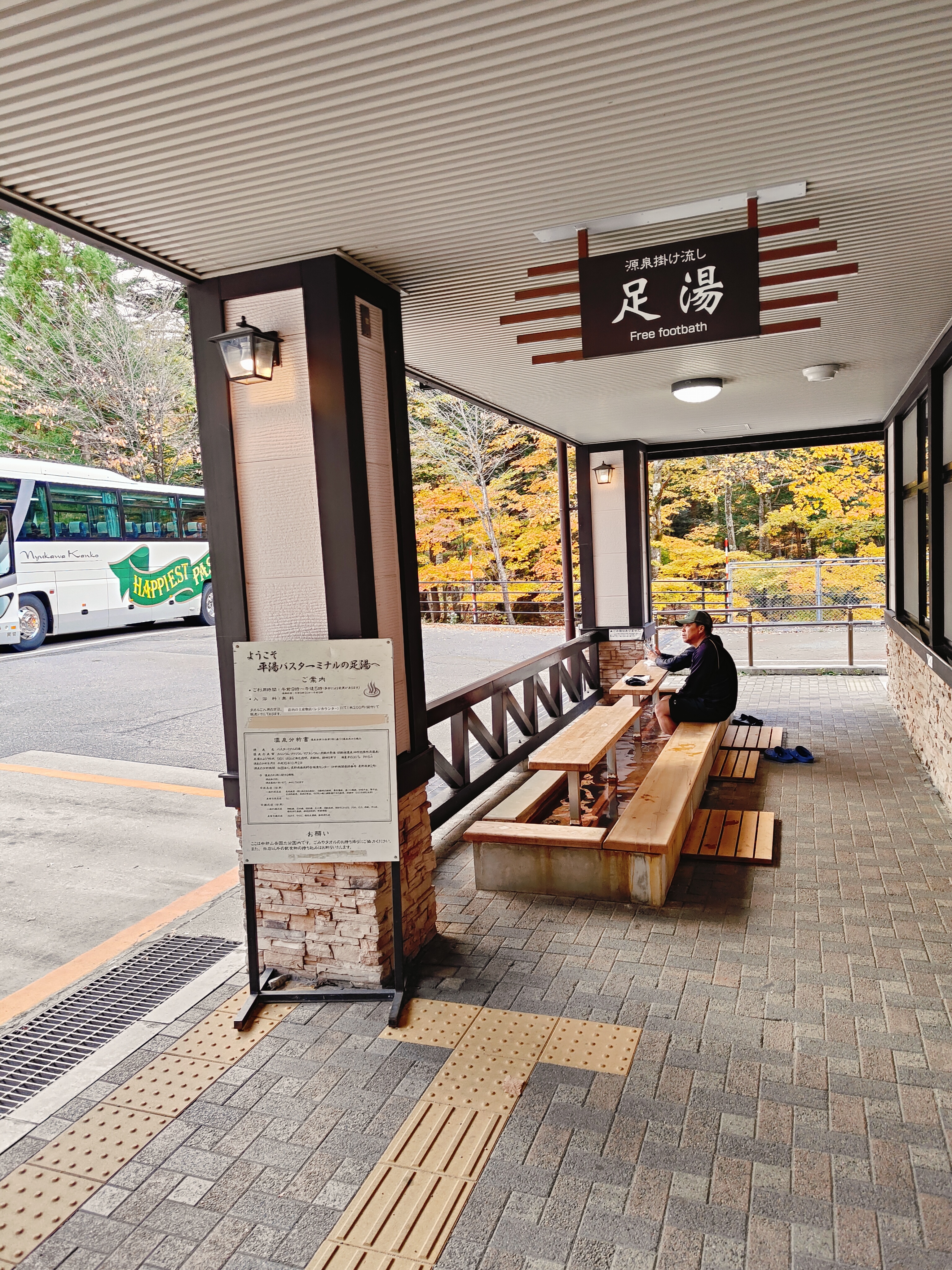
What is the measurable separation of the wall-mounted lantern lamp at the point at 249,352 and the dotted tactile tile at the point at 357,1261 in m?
2.97

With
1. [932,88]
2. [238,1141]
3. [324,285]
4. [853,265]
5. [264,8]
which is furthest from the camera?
[324,285]

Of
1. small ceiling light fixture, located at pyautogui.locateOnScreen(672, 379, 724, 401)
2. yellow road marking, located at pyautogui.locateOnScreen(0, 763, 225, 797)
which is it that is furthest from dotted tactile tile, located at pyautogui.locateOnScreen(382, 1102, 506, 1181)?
small ceiling light fixture, located at pyautogui.locateOnScreen(672, 379, 724, 401)

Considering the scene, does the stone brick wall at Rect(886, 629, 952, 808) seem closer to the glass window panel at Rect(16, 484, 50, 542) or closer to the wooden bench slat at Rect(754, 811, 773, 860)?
the wooden bench slat at Rect(754, 811, 773, 860)

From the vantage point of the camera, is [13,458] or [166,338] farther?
[166,338]

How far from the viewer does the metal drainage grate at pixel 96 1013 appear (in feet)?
10.5

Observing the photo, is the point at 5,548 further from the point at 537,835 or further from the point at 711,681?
the point at 537,835

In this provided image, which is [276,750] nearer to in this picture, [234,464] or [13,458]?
[234,464]

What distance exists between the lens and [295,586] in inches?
143

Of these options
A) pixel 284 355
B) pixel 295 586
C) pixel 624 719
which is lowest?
pixel 624 719

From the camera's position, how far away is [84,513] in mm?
16516

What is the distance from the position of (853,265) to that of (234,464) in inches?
102

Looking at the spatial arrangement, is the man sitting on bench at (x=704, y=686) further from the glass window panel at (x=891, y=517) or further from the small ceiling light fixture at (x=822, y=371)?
the glass window panel at (x=891, y=517)

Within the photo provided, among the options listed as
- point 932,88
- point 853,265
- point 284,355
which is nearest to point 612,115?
point 932,88

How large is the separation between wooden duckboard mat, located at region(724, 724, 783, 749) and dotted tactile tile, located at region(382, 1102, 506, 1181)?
5.08 meters
